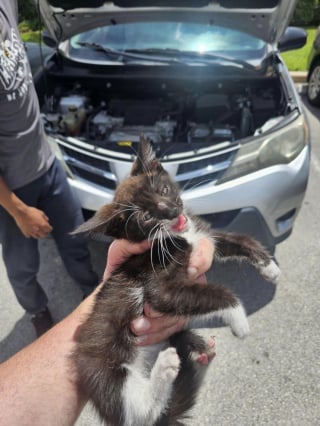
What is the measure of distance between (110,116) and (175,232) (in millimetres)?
2287

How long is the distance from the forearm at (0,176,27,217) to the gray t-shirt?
0.48ft

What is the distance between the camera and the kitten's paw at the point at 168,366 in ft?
5.77

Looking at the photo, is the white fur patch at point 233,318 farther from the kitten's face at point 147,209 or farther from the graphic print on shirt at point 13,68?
the graphic print on shirt at point 13,68

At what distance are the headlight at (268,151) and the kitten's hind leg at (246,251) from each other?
594mm

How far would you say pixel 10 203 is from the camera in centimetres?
230

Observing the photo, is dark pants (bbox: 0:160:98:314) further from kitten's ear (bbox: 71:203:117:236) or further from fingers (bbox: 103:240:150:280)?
kitten's ear (bbox: 71:203:117:236)

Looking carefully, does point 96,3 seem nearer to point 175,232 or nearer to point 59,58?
point 59,58

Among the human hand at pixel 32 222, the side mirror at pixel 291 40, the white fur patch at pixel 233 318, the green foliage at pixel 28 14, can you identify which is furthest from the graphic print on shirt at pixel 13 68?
the green foliage at pixel 28 14

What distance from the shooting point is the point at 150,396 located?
5.96 ft

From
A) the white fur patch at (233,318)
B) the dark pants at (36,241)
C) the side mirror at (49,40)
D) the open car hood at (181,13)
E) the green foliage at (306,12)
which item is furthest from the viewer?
the green foliage at (306,12)

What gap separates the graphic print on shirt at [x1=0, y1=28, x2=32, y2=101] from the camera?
2162 mm

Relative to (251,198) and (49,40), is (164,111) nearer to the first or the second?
(49,40)

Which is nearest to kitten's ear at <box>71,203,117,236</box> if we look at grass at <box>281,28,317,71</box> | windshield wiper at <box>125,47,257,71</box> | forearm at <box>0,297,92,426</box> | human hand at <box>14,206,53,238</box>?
forearm at <box>0,297,92,426</box>

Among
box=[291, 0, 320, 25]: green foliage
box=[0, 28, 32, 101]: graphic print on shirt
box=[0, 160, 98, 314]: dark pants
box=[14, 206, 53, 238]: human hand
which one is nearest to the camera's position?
box=[0, 28, 32, 101]: graphic print on shirt
